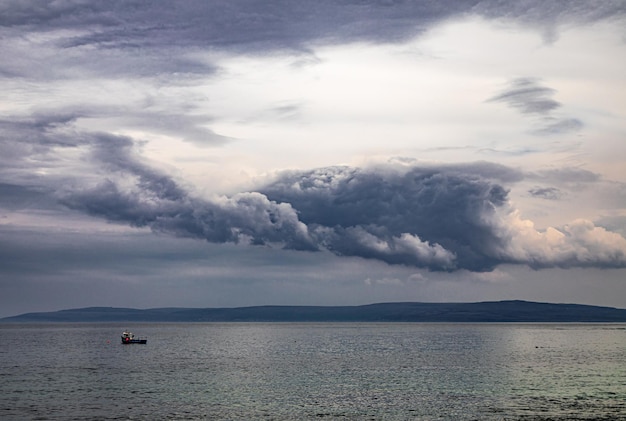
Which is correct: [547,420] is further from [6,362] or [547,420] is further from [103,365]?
[6,362]

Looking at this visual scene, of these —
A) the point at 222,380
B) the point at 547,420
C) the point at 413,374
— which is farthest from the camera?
the point at 413,374

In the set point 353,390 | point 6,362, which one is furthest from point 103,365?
point 353,390

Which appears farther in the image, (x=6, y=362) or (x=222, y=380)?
(x=6, y=362)

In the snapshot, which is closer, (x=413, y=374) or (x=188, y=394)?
(x=188, y=394)

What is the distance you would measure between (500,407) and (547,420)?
11857mm

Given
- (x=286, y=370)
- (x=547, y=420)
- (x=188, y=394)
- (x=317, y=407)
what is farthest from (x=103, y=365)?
(x=547, y=420)

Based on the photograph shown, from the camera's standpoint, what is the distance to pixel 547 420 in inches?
3233

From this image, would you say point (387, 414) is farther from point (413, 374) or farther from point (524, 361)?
point (524, 361)

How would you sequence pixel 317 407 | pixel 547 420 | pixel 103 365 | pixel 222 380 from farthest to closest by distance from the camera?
pixel 103 365
pixel 222 380
pixel 317 407
pixel 547 420

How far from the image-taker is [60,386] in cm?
11988

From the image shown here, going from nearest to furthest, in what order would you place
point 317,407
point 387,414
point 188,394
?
point 387,414, point 317,407, point 188,394

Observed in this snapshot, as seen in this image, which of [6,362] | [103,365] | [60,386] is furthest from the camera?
[6,362]

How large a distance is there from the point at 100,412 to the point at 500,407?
2015 inches

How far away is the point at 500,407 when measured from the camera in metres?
93.6
